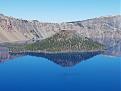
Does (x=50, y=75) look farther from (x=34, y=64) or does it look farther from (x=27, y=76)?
(x=34, y=64)

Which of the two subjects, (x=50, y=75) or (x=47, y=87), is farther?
(x=50, y=75)

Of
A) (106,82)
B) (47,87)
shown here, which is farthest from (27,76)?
(106,82)

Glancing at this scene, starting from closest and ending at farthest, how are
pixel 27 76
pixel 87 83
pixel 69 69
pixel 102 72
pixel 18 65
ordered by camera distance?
pixel 87 83, pixel 27 76, pixel 102 72, pixel 69 69, pixel 18 65

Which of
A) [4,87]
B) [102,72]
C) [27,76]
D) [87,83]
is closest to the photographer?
[4,87]

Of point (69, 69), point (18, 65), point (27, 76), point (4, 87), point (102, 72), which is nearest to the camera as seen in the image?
point (4, 87)

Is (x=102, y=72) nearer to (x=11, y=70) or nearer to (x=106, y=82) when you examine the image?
(x=106, y=82)

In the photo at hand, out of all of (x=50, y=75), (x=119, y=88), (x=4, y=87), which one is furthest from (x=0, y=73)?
(x=119, y=88)
